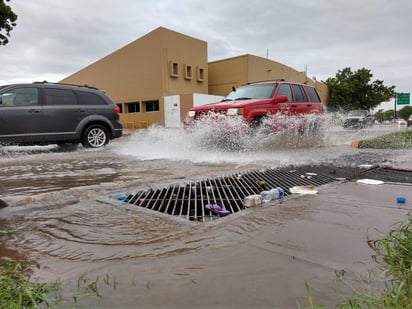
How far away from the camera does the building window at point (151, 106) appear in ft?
94.4

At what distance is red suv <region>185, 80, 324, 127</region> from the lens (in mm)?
7352

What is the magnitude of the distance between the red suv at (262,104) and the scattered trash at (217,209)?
4232 mm

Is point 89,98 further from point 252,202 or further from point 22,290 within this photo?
point 22,290

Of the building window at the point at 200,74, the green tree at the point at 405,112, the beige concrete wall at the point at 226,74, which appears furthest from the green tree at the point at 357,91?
the green tree at the point at 405,112

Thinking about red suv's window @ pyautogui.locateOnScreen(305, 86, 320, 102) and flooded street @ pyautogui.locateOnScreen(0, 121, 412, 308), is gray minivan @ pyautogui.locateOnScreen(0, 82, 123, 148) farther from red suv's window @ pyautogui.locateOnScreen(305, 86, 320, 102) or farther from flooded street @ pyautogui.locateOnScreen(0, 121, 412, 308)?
red suv's window @ pyautogui.locateOnScreen(305, 86, 320, 102)

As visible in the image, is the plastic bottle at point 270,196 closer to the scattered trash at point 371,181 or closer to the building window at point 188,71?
the scattered trash at point 371,181

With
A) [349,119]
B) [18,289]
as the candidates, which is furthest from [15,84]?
Result: [349,119]

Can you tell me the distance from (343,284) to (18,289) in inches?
67.5

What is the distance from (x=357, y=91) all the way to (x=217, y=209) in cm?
4722

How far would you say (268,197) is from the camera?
11.5 feet

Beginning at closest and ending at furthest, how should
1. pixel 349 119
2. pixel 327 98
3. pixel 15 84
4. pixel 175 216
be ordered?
pixel 175 216, pixel 15 84, pixel 349 119, pixel 327 98

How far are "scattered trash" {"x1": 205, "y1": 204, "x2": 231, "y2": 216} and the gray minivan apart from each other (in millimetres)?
6622

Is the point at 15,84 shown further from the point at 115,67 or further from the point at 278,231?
the point at 115,67

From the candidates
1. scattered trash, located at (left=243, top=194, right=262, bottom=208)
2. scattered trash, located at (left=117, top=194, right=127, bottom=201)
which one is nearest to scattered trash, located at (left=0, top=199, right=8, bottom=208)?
scattered trash, located at (left=117, top=194, right=127, bottom=201)
